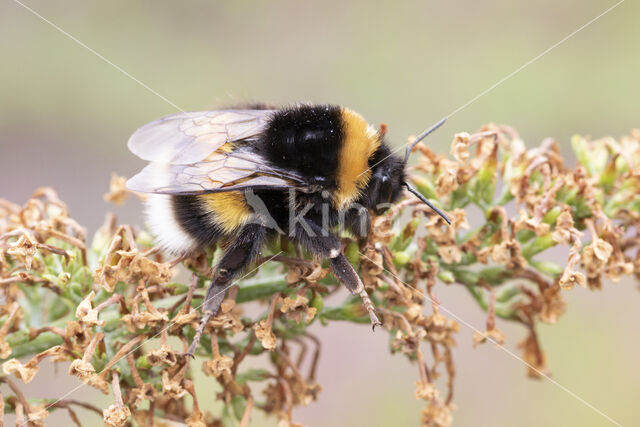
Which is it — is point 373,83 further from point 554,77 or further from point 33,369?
point 33,369

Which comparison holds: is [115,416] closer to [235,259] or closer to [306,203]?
[235,259]

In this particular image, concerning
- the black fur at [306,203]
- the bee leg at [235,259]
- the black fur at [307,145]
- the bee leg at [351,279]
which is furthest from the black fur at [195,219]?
the bee leg at [351,279]

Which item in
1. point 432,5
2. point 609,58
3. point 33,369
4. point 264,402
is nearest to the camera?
point 33,369

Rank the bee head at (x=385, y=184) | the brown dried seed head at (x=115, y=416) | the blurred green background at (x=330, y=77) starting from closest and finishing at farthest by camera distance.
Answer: the brown dried seed head at (x=115, y=416) → the bee head at (x=385, y=184) → the blurred green background at (x=330, y=77)

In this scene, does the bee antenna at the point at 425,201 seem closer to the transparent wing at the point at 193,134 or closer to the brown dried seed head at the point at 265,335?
the transparent wing at the point at 193,134

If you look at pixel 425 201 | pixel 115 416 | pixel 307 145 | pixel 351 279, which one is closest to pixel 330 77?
pixel 425 201

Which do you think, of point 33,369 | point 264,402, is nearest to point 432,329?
point 264,402

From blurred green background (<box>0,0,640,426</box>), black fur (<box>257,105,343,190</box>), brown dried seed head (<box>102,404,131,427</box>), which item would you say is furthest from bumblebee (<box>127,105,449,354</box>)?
blurred green background (<box>0,0,640,426</box>)
